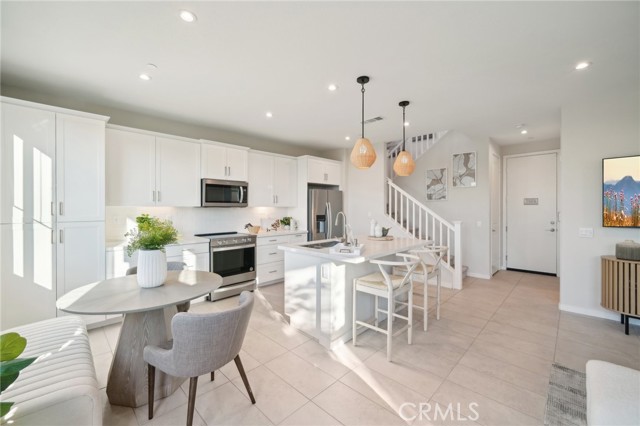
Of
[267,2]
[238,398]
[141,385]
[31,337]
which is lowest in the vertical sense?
[238,398]

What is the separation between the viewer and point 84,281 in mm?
3008

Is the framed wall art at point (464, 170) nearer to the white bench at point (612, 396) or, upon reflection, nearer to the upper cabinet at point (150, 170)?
the white bench at point (612, 396)

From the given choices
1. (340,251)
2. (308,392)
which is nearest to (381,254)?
(340,251)

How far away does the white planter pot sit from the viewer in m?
2.01

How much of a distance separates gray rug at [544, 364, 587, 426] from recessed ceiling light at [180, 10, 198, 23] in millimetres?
3644

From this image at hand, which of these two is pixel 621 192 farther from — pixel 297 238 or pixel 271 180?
pixel 271 180

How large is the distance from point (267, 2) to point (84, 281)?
3.36 meters

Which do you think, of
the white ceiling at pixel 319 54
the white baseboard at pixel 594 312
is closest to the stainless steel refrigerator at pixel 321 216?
the white ceiling at pixel 319 54

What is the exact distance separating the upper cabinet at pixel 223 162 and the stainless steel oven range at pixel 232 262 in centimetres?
101

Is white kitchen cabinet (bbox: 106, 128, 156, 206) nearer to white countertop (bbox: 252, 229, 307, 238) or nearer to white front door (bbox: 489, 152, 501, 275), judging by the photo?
white countertop (bbox: 252, 229, 307, 238)

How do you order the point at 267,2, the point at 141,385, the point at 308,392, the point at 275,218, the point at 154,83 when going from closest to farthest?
1. the point at 267,2
2. the point at 141,385
3. the point at 308,392
4. the point at 154,83
5. the point at 275,218

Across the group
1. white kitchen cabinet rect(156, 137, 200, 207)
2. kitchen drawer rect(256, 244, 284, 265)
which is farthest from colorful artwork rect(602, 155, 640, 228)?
white kitchen cabinet rect(156, 137, 200, 207)

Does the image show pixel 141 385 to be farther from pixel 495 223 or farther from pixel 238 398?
pixel 495 223

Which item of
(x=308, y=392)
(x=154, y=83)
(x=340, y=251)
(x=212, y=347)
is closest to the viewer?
(x=212, y=347)
